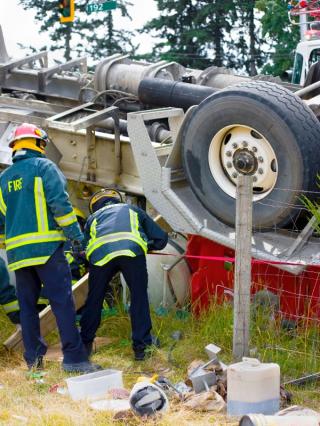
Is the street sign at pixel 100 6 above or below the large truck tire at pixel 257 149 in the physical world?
above

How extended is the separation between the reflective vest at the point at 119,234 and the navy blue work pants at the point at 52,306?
0.29 m

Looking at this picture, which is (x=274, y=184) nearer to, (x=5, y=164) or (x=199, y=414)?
(x=199, y=414)

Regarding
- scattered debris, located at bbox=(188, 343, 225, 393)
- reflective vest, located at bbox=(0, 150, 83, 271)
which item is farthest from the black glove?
scattered debris, located at bbox=(188, 343, 225, 393)

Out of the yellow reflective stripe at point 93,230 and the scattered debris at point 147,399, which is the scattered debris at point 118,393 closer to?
the scattered debris at point 147,399

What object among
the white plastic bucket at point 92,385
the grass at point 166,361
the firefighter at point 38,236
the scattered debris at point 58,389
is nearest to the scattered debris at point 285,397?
the grass at point 166,361

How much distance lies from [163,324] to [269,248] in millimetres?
1075

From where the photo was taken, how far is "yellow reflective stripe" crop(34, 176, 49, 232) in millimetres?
6191

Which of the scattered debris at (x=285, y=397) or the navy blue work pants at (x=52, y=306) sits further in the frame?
the navy blue work pants at (x=52, y=306)

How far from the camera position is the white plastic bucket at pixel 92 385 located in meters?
5.51

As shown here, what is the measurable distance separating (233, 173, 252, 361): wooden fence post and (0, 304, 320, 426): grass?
0.34 meters

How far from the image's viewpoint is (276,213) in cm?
631

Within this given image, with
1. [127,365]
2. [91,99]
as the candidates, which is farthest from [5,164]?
[127,365]

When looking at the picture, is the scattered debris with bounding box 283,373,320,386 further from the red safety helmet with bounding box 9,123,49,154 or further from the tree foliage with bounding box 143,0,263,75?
the tree foliage with bounding box 143,0,263,75

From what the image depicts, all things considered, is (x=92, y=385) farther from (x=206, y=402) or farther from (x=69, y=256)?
(x=69, y=256)
